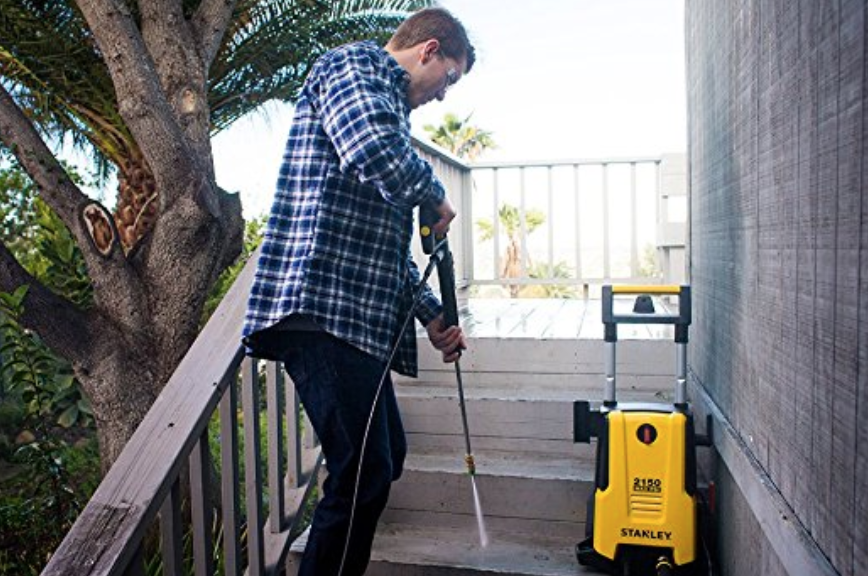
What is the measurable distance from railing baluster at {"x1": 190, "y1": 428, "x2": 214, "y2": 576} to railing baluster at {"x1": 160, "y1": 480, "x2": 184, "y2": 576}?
77 millimetres

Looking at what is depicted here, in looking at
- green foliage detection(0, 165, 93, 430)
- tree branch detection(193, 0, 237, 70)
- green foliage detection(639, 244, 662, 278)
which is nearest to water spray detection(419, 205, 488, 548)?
green foliage detection(0, 165, 93, 430)

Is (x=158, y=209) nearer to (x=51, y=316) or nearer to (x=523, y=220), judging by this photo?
(x=51, y=316)

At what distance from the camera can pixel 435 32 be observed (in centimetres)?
173

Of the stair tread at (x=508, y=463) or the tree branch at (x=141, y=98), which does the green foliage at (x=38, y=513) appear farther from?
the stair tread at (x=508, y=463)

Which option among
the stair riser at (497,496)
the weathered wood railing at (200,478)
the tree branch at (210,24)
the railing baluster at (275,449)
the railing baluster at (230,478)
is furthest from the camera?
the tree branch at (210,24)

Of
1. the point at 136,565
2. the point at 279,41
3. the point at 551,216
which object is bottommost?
the point at 136,565

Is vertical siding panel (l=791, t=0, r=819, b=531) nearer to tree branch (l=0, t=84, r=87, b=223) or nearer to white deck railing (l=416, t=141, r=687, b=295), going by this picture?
tree branch (l=0, t=84, r=87, b=223)

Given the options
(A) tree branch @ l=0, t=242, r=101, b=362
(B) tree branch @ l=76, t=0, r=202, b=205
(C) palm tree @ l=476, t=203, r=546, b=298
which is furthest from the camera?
(C) palm tree @ l=476, t=203, r=546, b=298

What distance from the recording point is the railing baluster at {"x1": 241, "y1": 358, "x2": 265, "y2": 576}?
196 centimetres

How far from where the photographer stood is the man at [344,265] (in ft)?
5.07

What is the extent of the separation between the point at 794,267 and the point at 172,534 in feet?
4.50

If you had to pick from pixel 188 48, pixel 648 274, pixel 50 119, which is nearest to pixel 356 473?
pixel 188 48

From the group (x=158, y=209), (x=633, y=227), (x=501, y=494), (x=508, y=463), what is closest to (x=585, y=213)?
(x=633, y=227)

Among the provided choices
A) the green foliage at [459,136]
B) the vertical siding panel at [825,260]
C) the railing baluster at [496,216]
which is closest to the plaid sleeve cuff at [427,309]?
the vertical siding panel at [825,260]
